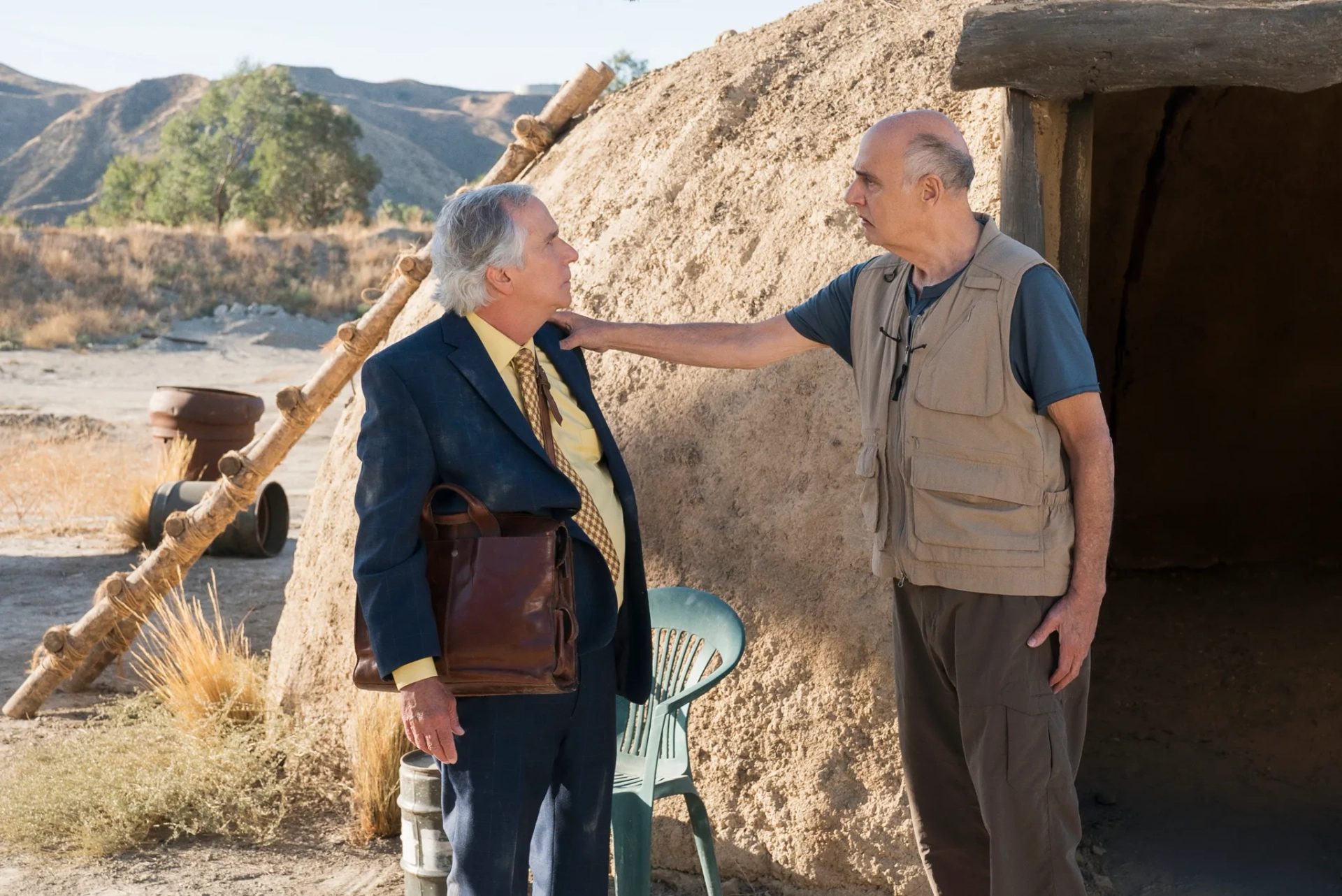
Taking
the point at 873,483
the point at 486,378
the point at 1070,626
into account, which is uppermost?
the point at 486,378

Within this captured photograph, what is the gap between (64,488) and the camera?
10.9m

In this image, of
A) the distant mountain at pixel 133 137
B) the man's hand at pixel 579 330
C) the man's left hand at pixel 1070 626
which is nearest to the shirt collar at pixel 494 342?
the man's hand at pixel 579 330

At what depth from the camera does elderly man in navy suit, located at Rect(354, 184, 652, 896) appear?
2383 mm

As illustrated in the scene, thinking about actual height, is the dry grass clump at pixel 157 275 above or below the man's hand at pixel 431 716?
above

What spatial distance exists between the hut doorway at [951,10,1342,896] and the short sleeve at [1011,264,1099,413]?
236 centimetres

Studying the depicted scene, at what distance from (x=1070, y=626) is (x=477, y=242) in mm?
1375

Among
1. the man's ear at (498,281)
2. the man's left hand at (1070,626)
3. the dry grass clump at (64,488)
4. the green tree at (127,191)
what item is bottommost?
the dry grass clump at (64,488)

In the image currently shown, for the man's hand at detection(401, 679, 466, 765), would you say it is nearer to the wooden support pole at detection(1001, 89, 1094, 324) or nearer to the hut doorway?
the wooden support pole at detection(1001, 89, 1094, 324)

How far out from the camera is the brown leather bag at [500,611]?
2.35m

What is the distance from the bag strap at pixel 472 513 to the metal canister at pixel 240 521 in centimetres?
684

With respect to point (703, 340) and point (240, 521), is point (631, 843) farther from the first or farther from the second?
point (240, 521)

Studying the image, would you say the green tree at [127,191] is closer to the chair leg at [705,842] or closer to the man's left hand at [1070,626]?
the chair leg at [705,842]

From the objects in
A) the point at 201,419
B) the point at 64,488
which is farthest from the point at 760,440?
the point at 64,488

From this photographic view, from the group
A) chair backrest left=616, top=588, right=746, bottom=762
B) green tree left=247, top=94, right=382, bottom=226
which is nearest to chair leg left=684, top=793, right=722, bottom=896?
chair backrest left=616, top=588, right=746, bottom=762
